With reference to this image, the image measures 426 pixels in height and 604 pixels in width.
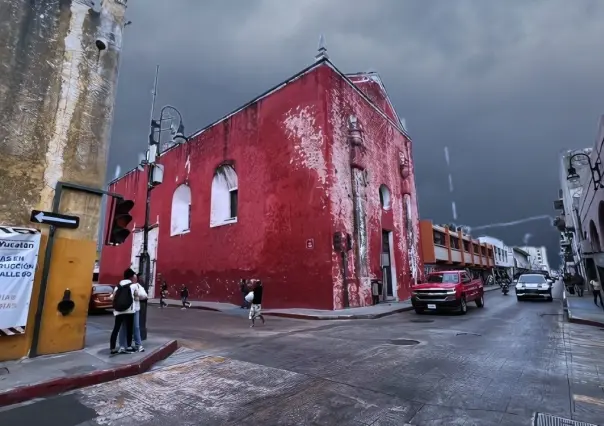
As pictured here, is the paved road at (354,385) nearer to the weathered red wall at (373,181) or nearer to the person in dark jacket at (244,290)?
the weathered red wall at (373,181)

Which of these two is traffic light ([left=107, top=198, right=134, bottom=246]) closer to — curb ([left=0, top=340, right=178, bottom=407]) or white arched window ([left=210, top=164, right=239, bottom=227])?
curb ([left=0, top=340, right=178, bottom=407])

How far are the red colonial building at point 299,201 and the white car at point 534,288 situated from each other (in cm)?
640

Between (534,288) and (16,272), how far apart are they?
2575 centimetres

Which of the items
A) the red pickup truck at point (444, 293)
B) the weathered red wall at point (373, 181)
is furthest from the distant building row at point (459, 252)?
the red pickup truck at point (444, 293)

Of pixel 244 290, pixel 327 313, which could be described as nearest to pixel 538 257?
pixel 244 290

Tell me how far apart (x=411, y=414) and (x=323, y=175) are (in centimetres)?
1384

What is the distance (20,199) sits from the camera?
22.4ft

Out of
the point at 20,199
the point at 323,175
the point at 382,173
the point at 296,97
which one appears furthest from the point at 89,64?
the point at 382,173

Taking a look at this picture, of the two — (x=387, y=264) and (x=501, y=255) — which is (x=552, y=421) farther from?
(x=501, y=255)

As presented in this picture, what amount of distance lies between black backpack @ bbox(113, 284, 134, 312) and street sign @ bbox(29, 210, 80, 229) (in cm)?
178

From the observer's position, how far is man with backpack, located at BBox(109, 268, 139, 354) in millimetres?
7051

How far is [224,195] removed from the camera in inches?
922

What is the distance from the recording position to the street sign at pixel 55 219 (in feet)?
22.6

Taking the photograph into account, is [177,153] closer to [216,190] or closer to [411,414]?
[216,190]
